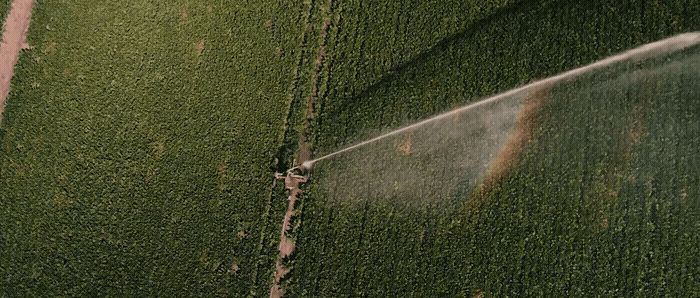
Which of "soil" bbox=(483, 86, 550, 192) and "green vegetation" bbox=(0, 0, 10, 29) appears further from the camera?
"green vegetation" bbox=(0, 0, 10, 29)

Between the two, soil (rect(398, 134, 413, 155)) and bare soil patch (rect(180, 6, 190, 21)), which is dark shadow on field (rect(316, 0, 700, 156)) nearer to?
soil (rect(398, 134, 413, 155))

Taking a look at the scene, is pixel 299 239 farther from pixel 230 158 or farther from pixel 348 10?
pixel 348 10

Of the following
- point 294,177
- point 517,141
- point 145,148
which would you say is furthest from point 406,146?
point 145,148

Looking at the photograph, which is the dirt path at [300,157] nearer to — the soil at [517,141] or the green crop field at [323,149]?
the green crop field at [323,149]

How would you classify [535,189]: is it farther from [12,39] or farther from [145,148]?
[12,39]

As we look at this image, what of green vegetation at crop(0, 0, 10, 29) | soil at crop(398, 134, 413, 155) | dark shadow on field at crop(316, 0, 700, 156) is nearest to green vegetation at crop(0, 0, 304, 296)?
green vegetation at crop(0, 0, 10, 29)
